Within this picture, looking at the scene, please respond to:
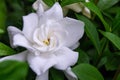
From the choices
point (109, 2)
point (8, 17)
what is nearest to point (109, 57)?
point (109, 2)

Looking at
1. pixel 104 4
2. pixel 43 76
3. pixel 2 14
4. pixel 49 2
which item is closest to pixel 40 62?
pixel 43 76

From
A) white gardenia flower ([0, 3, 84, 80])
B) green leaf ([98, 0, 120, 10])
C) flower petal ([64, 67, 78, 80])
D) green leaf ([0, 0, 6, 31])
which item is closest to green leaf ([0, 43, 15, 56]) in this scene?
white gardenia flower ([0, 3, 84, 80])

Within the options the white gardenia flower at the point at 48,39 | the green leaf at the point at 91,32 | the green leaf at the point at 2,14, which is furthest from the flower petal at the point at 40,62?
the green leaf at the point at 2,14

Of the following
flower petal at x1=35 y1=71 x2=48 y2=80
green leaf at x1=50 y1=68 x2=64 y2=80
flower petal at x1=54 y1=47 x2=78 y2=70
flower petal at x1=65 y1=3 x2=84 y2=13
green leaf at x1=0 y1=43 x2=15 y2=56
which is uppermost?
flower petal at x1=65 y1=3 x2=84 y2=13

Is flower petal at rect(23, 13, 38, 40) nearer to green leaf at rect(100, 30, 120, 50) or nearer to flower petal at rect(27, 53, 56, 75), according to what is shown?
flower petal at rect(27, 53, 56, 75)

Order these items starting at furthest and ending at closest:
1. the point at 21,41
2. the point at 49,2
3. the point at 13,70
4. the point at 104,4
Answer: the point at 104,4, the point at 49,2, the point at 21,41, the point at 13,70

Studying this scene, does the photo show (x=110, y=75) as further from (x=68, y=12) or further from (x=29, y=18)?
(x=29, y=18)

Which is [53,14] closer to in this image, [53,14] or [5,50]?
[53,14]
